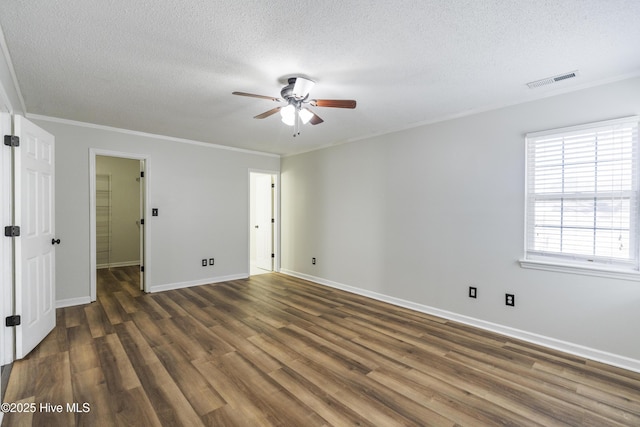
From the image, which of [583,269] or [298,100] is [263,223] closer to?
[298,100]

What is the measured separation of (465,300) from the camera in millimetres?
3480

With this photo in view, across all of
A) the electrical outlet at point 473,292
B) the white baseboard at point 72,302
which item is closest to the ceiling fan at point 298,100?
the electrical outlet at point 473,292

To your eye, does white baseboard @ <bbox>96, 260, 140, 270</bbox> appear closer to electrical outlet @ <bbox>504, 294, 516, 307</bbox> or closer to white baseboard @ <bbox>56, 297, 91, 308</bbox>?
white baseboard @ <bbox>56, 297, 91, 308</bbox>

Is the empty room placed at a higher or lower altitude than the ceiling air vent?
lower

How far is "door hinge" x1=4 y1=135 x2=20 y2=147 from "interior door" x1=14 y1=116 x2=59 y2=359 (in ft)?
0.17

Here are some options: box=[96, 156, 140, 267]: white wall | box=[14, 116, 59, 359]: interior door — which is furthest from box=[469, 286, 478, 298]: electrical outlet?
A: box=[96, 156, 140, 267]: white wall

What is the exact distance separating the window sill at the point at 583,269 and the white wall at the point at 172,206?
4.53m

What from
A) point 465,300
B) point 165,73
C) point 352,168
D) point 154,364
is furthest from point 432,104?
point 154,364

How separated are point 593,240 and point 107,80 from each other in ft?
15.2

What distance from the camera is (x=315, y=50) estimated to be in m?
2.16

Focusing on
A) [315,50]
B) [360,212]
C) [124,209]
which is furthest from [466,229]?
[124,209]

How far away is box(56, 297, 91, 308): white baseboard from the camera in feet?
12.9

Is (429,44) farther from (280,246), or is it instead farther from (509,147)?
(280,246)

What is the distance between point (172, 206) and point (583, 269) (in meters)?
5.33
